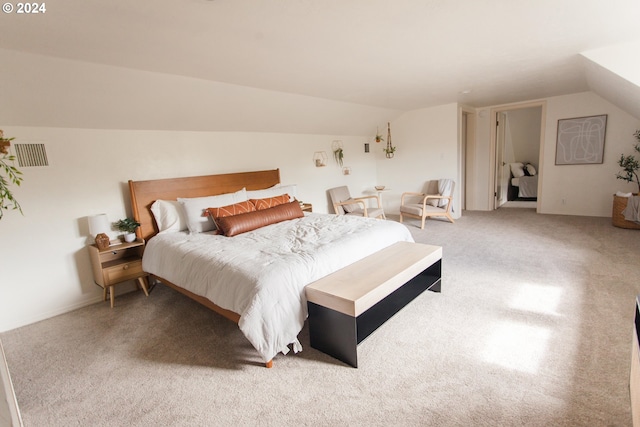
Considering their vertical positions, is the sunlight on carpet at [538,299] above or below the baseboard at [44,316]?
below

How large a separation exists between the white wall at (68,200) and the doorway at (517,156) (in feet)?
19.6

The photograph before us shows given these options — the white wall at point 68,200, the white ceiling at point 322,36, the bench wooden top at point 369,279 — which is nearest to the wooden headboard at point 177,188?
the white wall at point 68,200

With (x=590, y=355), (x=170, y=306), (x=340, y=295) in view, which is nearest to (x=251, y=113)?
(x=170, y=306)

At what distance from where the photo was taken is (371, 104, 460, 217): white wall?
5805 mm

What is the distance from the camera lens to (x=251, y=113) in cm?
404

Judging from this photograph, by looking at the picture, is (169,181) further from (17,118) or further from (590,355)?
(590,355)

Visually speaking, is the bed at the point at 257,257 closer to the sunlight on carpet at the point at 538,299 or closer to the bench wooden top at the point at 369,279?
the bench wooden top at the point at 369,279

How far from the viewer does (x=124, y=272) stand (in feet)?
10.1

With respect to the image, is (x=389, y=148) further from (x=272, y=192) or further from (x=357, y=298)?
(x=357, y=298)

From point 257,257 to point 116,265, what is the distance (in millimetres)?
1714

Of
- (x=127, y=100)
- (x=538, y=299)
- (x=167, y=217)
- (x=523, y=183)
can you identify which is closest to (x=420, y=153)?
(x=523, y=183)

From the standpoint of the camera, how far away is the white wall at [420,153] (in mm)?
5805

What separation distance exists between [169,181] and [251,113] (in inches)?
53.2

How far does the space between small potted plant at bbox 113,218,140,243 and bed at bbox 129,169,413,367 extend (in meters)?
0.08
